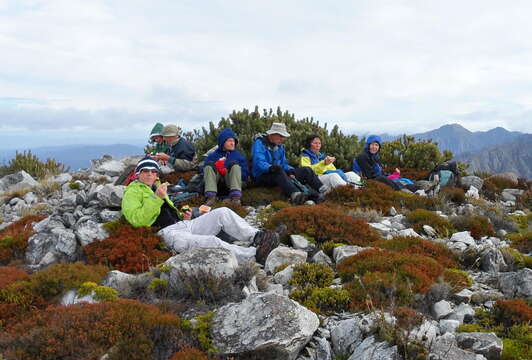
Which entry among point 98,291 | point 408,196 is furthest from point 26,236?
point 408,196

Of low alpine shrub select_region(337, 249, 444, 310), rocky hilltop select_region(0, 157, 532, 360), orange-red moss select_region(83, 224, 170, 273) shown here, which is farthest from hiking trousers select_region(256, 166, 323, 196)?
low alpine shrub select_region(337, 249, 444, 310)

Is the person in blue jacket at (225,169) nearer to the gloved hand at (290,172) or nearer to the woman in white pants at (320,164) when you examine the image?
the gloved hand at (290,172)

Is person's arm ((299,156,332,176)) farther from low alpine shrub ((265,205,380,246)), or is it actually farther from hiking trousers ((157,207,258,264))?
hiking trousers ((157,207,258,264))

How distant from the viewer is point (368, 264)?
19.7 feet

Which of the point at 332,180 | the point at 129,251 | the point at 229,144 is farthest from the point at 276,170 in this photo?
the point at 129,251

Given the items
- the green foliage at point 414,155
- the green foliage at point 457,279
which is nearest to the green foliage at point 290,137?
the green foliage at point 414,155

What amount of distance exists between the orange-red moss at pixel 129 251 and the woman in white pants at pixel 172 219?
0.23m

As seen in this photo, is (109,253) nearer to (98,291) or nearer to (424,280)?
(98,291)

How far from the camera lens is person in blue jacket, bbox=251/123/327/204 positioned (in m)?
11.0

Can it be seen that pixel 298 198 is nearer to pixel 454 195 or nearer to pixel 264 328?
pixel 454 195

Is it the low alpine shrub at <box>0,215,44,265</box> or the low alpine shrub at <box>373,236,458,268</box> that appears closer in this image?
the low alpine shrub at <box>373,236,458,268</box>

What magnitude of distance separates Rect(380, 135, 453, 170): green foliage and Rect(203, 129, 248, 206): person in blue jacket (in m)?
8.18

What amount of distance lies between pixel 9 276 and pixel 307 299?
439cm

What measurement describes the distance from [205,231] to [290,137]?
812 cm
